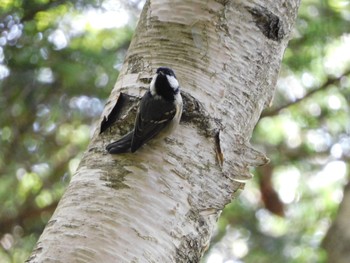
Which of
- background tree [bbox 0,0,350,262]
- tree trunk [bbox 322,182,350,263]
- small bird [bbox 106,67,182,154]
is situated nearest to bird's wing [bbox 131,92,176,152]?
small bird [bbox 106,67,182,154]

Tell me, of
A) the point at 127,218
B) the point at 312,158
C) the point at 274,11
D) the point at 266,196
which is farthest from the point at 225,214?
the point at 127,218

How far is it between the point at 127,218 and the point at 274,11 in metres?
0.65

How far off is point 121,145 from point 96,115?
195 cm

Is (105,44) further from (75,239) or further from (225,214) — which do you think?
(75,239)

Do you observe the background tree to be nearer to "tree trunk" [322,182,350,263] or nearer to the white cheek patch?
"tree trunk" [322,182,350,263]

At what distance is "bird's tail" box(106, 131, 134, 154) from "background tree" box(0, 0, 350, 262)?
5.34ft

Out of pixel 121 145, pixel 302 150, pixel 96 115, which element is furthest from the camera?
pixel 302 150

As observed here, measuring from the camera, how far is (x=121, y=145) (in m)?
1.18

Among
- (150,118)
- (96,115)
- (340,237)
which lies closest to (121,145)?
(150,118)

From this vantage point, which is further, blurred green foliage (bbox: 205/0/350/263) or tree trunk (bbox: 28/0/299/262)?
blurred green foliage (bbox: 205/0/350/263)

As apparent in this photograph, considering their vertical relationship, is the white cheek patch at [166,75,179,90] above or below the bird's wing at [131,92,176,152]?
above

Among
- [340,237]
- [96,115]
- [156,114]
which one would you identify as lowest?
[340,237]

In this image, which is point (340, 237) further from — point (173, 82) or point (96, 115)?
point (173, 82)

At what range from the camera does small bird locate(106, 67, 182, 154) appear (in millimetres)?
1179
